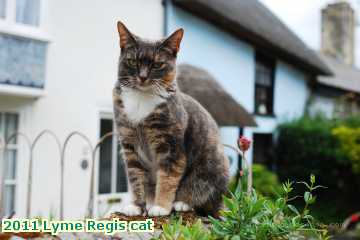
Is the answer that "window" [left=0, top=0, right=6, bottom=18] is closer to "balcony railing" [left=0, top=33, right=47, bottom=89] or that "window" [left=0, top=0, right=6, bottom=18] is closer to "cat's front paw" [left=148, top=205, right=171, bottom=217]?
"balcony railing" [left=0, top=33, right=47, bottom=89]

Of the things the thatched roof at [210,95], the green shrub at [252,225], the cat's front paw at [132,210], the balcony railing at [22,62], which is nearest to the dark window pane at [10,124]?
the balcony railing at [22,62]

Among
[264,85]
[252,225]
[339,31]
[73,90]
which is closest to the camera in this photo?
[252,225]

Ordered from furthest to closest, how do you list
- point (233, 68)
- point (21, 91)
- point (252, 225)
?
point (233, 68) < point (21, 91) < point (252, 225)

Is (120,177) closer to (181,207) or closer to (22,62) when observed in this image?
(22,62)

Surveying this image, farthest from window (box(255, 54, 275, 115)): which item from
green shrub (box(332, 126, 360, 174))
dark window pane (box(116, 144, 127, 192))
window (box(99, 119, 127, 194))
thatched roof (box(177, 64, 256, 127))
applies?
window (box(99, 119, 127, 194))

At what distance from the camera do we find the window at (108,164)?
10.0 m

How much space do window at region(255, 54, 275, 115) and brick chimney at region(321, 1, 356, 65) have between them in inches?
355

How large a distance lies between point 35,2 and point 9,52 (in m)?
1.06

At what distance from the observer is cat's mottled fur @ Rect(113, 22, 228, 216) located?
2975 millimetres

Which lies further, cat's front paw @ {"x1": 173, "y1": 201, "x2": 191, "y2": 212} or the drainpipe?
the drainpipe

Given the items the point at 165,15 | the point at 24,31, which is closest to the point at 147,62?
the point at 24,31

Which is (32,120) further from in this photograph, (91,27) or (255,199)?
(255,199)

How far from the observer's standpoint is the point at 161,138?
9.92ft

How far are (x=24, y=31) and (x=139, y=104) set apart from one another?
19.6ft
